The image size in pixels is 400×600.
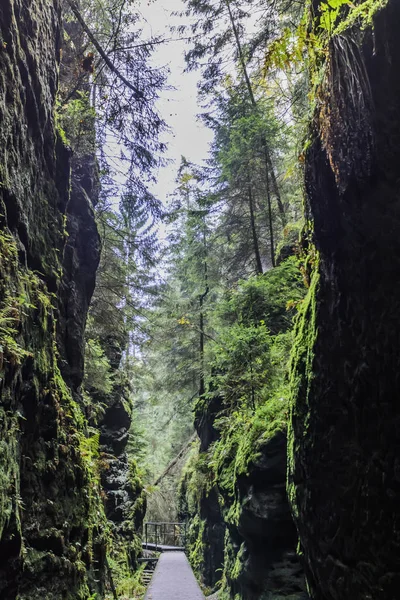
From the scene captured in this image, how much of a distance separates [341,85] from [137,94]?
4.80m

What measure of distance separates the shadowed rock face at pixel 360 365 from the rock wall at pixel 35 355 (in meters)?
3.12

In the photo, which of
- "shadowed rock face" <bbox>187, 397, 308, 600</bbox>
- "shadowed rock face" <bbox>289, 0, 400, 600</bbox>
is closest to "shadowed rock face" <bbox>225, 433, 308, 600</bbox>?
"shadowed rock face" <bbox>187, 397, 308, 600</bbox>

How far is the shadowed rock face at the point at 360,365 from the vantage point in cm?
360

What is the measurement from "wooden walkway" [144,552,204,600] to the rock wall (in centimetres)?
138

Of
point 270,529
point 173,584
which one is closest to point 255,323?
point 270,529

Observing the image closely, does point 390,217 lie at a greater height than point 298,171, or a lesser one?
lesser

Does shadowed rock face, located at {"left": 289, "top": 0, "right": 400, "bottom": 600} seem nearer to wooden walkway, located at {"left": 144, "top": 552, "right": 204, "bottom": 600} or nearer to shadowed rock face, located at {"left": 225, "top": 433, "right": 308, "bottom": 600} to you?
shadowed rock face, located at {"left": 225, "top": 433, "right": 308, "bottom": 600}

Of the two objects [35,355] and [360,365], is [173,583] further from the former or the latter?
[360,365]

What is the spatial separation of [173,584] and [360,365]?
7.26 m

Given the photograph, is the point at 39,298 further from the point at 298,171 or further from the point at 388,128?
the point at 388,128

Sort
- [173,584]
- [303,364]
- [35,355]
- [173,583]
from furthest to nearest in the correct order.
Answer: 1. [173,583]
2. [173,584]
3. [35,355]
4. [303,364]

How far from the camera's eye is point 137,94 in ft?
24.8

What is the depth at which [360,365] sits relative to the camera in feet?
12.9

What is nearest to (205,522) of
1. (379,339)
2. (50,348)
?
(50,348)
